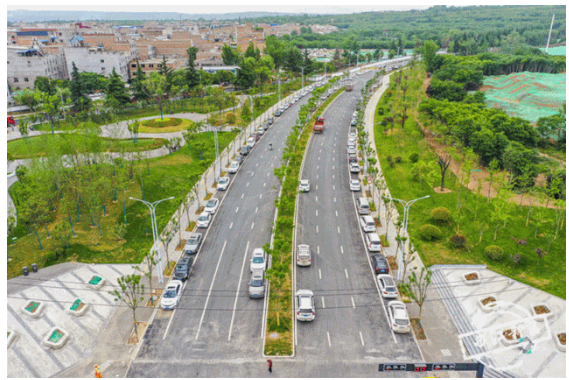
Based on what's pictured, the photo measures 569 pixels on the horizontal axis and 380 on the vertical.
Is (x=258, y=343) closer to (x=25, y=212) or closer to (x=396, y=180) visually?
(x=25, y=212)

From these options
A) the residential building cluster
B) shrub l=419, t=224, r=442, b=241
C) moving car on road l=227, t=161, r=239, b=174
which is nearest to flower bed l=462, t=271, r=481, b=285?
shrub l=419, t=224, r=442, b=241

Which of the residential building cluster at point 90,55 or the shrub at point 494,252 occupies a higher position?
the residential building cluster at point 90,55

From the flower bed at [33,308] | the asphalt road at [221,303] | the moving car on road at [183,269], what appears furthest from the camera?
the moving car on road at [183,269]

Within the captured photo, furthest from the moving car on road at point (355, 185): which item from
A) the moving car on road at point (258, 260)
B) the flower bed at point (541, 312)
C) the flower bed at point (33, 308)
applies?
the flower bed at point (33, 308)

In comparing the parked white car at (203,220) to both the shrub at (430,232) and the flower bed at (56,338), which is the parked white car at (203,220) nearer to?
the flower bed at (56,338)

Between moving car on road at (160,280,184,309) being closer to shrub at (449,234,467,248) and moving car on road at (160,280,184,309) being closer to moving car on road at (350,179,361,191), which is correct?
shrub at (449,234,467,248)

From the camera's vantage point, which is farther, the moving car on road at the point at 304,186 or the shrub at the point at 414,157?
the shrub at the point at 414,157

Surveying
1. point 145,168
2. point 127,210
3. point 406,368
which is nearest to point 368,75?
point 145,168
